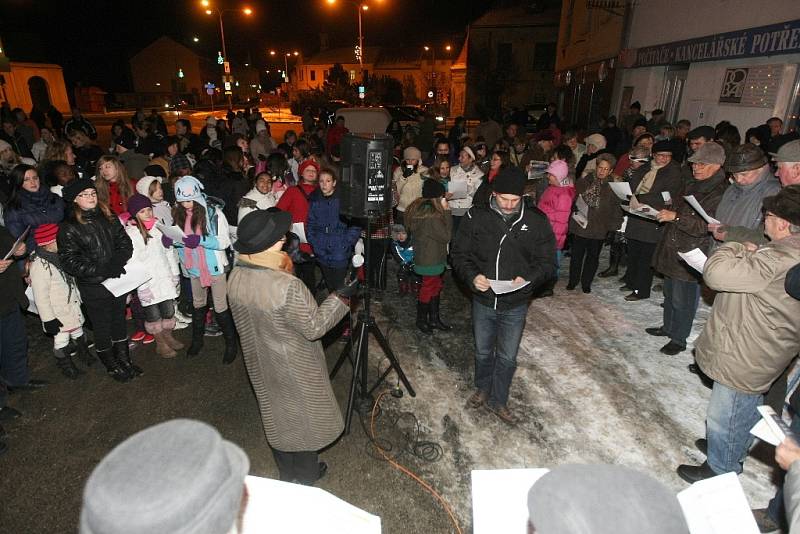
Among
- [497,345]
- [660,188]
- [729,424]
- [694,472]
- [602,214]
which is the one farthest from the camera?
[602,214]

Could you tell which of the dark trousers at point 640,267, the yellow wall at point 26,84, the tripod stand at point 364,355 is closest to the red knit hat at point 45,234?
the tripod stand at point 364,355

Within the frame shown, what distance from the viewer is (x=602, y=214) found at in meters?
6.26

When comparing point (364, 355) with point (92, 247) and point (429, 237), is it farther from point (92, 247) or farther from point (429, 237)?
point (92, 247)

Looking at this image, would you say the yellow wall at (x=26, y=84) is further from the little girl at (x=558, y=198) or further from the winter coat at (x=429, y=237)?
the little girl at (x=558, y=198)

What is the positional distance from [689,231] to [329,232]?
3.85 m

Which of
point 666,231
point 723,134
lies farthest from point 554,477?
point 723,134

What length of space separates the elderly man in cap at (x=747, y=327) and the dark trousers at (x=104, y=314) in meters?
5.06

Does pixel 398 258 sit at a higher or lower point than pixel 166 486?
lower

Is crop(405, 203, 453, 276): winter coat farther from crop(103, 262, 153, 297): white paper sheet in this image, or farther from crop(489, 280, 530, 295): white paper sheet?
crop(103, 262, 153, 297): white paper sheet

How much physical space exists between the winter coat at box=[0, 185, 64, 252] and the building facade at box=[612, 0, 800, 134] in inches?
446

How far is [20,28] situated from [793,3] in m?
60.7

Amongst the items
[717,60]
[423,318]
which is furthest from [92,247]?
[717,60]

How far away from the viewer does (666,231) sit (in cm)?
514

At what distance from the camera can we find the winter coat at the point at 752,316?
8.93 ft
